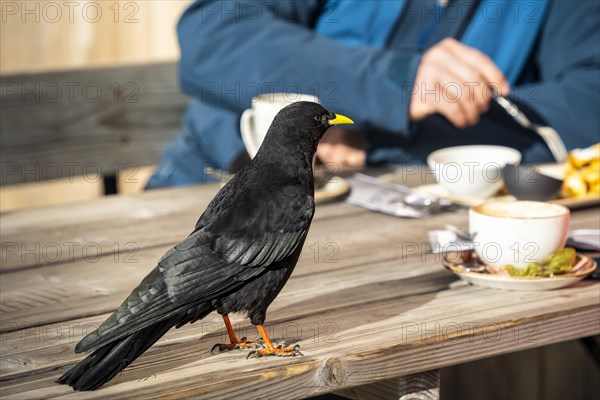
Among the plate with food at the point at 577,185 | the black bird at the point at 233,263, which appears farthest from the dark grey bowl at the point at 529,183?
the black bird at the point at 233,263

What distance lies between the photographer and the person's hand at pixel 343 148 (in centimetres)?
223

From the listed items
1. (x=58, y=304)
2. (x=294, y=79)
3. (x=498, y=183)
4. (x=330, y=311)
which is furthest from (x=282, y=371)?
(x=294, y=79)

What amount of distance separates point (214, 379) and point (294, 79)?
1266 millimetres

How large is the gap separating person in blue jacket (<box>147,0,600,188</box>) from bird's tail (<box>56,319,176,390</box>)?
1149 mm

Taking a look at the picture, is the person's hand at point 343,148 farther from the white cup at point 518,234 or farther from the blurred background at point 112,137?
the white cup at point 518,234

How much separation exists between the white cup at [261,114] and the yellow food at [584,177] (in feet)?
1.62

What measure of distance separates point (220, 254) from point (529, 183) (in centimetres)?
81

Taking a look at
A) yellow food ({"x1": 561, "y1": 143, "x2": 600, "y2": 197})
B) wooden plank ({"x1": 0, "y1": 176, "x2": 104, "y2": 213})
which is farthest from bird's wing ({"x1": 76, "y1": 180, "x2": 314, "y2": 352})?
wooden plank ({"x1": 0, "y1": 176, "x2": 104, "y2": 213})

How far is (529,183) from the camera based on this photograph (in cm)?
176

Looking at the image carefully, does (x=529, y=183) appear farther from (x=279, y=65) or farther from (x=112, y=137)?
(x=112, y=137)

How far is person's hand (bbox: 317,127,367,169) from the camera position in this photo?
223cm

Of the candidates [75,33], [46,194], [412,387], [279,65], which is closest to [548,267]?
[412,387]

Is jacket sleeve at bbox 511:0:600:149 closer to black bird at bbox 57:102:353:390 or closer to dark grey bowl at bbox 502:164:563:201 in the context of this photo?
dark grey bowl at bbox 502:164:563:201

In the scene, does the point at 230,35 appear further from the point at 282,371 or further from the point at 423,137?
the point at 282,371
